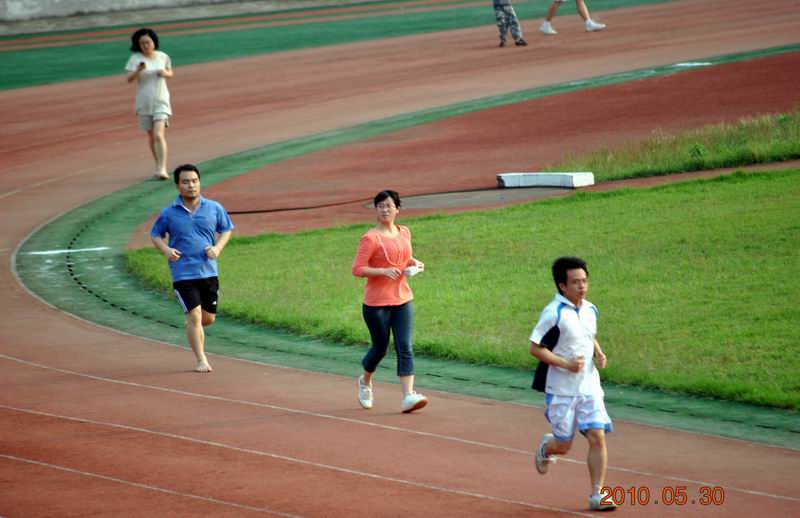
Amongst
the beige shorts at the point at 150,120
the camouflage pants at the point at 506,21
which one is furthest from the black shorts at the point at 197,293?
the camouflage pants at the point at 506,21

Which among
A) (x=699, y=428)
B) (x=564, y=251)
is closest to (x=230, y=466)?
(x=699, y=428)

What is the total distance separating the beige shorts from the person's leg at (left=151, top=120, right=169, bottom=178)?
5cm

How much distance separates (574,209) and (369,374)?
8.45 m

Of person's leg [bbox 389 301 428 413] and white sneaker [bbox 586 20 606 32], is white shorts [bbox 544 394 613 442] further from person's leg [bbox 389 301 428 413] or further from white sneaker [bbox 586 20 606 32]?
white sneaker [bbox 586 20 606 32]

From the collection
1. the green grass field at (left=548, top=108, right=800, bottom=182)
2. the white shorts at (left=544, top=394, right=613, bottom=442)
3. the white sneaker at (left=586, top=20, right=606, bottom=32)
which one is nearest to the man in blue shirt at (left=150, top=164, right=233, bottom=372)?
the white shorts at (left=544, top=394, right=613, bottom=442)

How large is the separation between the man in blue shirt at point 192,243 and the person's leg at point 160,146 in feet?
33.9

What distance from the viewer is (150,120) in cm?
2289

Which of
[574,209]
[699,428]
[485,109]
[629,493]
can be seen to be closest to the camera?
[629,493]

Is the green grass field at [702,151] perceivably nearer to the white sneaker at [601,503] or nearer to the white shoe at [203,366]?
the white shoe at [203,366]

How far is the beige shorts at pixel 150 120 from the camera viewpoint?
22672mm

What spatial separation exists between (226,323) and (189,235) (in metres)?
2.79

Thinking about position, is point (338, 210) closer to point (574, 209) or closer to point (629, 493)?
point (574, 209)

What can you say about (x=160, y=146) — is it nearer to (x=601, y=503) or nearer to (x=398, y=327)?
(x=398, y=327)

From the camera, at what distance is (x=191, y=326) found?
12.6m
